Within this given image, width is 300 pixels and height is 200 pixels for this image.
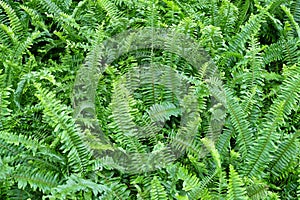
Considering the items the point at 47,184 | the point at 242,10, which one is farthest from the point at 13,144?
the point at 242,10

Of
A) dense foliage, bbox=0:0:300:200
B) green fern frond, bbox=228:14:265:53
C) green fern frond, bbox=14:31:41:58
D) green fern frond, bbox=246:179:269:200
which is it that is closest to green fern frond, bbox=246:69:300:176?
dense foliage, bbox=0:0:300:200

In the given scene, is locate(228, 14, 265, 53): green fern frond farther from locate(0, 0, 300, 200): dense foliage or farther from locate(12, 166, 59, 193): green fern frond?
locate(12, 166, 59, 193): green fern frond

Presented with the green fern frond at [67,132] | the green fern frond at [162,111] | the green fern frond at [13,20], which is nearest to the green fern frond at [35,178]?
the green fern frond at [67,132]

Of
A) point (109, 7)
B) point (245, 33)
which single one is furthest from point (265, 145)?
point (109, 7)

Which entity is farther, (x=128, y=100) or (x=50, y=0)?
(x=50, y=0)

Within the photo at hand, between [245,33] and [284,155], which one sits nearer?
[284,155]

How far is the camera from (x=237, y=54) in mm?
3398

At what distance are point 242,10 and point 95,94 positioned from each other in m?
1.49

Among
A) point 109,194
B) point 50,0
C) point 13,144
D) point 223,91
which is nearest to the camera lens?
point 109,194

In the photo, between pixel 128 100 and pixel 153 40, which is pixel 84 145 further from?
pixel 153 40

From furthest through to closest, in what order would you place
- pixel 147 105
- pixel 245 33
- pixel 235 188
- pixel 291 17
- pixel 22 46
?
1. pixel 291 17
2. pixel 245 33
3. pixel 22 46
4. pixel 147 105
5. pixel 235 188

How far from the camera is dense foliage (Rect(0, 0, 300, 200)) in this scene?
2.74 metres

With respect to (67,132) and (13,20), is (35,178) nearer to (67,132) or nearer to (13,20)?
(67,132)

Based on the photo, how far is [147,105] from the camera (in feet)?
10.4
